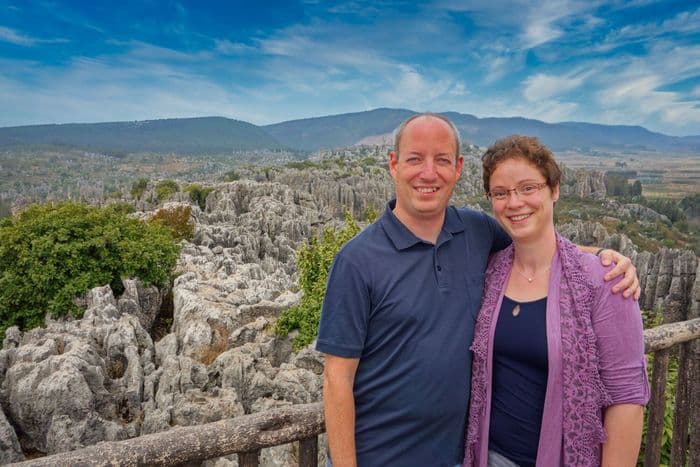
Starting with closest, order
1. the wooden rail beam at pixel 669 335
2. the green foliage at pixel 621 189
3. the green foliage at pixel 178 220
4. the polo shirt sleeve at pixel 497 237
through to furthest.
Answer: the polo shirt sleeve at pixel 497 237 → the wooden rail beam at pixel 669 335 → the green foliage at pixel 178 220 → the green foliage at pixel 621 189

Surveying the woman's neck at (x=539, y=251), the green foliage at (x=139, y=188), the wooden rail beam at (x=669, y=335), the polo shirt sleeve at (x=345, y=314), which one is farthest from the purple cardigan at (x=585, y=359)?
the green foliage at (x=139, y=188)

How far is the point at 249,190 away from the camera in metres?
59.8

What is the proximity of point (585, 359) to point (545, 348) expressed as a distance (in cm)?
20

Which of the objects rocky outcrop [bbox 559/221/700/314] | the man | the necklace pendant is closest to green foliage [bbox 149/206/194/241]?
rocky outcrop [bbox 559/221/700/314]

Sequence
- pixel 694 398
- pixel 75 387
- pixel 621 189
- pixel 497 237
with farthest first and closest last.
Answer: pixel 621 189 < pixel 75 387 < pixel 694 398 < pixel 497 237

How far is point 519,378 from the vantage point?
2.73m

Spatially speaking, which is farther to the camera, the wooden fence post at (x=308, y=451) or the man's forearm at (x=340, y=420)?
the wooden fence post at (x=308, y=451)

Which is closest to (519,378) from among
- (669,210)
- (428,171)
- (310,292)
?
(428,171)

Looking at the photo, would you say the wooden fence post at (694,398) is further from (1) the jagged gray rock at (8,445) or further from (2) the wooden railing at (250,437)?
(1) the jagged gray rock at (8,445)

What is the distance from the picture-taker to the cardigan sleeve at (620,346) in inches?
98.0

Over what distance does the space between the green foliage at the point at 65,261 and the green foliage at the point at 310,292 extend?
8.53m

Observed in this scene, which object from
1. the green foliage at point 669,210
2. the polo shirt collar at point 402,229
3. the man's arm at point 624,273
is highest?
the polo shirt collar at point 402,229

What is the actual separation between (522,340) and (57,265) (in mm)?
21518

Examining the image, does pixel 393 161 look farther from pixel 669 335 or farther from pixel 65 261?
pixel 65 261
